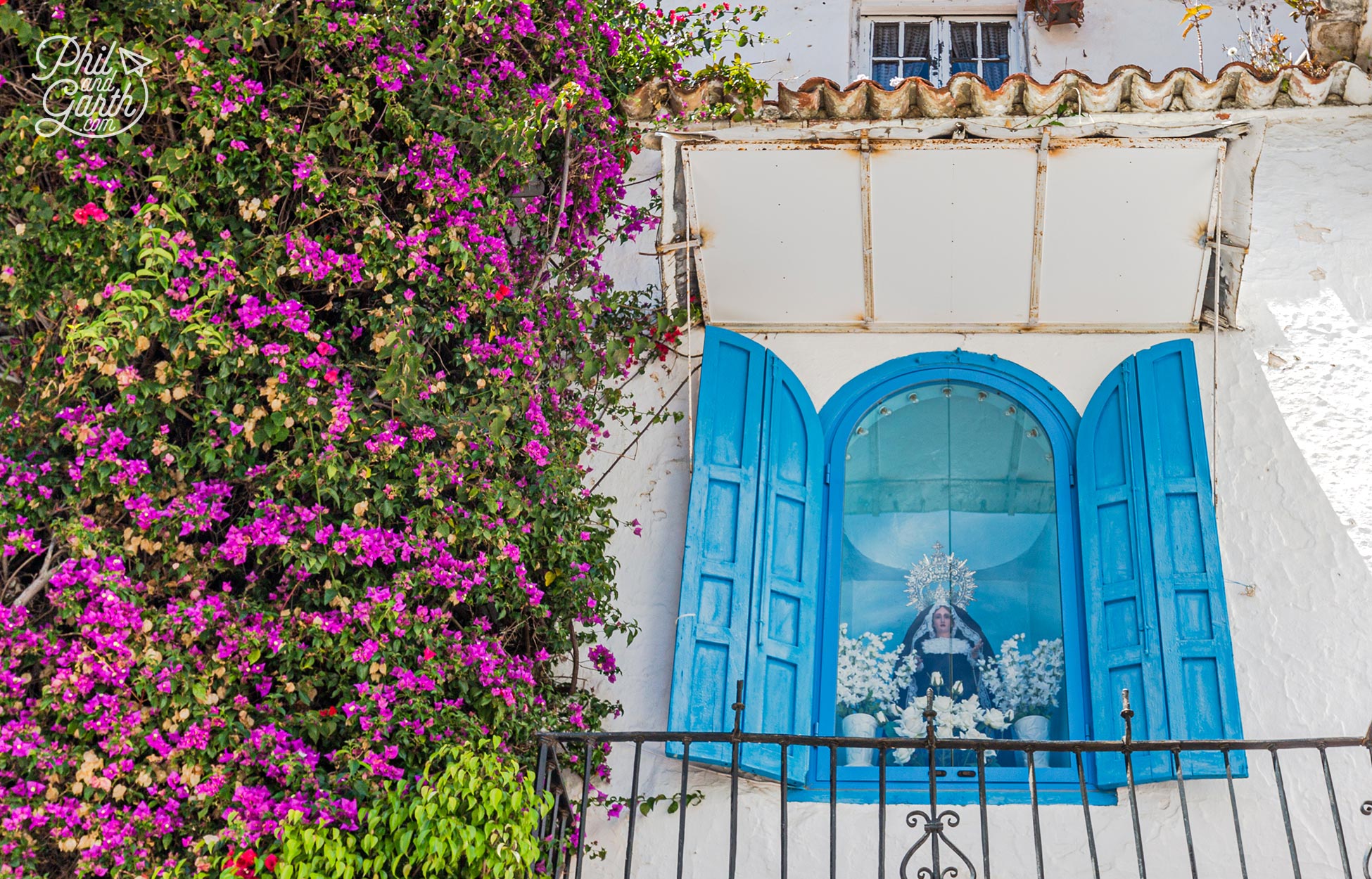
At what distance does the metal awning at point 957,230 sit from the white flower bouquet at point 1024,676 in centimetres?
146

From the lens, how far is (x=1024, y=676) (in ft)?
16.9

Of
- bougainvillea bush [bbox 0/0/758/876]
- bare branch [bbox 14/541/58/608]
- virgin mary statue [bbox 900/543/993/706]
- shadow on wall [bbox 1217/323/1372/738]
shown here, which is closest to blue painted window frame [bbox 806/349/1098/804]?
virgin mary statue [bbox 900/543/993/706]

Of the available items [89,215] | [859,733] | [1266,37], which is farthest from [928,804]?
[1266,37]

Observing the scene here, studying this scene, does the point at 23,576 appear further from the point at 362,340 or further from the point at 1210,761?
the point at 1210,761

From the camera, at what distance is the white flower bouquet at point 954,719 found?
5.09 m

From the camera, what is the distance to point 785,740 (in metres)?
3.95

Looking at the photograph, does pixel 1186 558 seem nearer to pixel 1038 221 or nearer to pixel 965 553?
pixel 965 553

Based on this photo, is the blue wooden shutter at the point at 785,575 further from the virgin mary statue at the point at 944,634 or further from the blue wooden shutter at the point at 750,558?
the virgin mary statue at the point at 944,634

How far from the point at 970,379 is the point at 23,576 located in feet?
12.5

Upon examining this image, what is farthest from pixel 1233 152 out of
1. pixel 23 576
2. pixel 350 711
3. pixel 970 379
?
pixel 23 576

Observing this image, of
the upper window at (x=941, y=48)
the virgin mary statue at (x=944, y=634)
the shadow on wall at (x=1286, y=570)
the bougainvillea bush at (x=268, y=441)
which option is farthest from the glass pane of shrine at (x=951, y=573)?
the upper window at (x=941, y=48)

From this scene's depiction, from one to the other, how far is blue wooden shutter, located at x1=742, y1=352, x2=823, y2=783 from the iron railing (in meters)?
0.13
